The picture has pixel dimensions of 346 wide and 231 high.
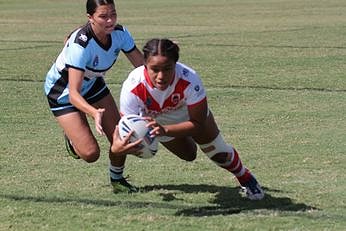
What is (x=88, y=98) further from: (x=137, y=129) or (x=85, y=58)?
(x=137, y=129)

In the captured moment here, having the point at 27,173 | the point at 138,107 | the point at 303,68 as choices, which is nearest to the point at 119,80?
the point at 303,68

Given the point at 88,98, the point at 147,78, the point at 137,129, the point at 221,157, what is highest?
the point at 147,78

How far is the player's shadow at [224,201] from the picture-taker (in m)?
7.02

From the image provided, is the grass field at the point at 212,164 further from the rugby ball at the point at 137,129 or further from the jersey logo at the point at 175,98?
the jersey logo at the point at 175,98

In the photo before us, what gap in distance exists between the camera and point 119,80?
15.7 meters

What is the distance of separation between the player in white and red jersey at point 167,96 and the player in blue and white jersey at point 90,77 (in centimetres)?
38

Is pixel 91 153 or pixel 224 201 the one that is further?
pixel 91 153

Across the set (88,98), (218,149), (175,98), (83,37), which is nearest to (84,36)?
(83,37)

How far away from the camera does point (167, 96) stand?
22.6 feet

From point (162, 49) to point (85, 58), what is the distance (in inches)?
42.1

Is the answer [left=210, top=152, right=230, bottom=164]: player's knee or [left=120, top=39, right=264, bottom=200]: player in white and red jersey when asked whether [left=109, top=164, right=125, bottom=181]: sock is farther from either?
[left=210, top=152, right=230, bottom=164]: player's knee

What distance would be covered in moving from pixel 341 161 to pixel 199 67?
896 cm

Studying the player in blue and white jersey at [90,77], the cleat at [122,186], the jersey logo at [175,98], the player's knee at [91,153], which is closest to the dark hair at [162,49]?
the jersey logo at [175,98]

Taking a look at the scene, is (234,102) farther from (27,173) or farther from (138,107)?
(138,107)
